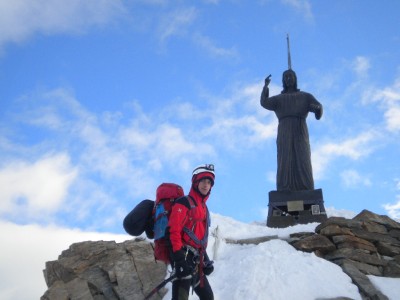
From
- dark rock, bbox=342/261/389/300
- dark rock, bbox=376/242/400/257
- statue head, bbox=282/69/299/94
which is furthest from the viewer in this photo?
statue head, bbox=282/69/299/94

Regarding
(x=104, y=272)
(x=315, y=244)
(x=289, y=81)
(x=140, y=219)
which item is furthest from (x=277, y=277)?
(x=289, y=81)

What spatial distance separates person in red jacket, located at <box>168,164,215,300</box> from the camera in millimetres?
5449

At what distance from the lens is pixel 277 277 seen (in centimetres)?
844

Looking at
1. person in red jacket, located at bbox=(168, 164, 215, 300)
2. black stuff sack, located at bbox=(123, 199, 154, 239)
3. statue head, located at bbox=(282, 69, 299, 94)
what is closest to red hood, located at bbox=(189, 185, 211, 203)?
person in red jacket, located at bbox=(168, 164, 215, 300)

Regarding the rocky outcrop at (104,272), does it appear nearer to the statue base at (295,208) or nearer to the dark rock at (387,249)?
the statue base at (295,208)

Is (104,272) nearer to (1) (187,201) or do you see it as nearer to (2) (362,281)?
(1) (187,201)

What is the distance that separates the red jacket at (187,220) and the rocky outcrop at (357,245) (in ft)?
14.8

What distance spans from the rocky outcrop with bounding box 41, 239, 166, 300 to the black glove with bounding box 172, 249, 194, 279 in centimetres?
386

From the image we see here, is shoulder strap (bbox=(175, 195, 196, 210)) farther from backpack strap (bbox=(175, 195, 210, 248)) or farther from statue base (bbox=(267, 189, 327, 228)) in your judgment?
statue base (bbox=(267, 189, 327, 228))

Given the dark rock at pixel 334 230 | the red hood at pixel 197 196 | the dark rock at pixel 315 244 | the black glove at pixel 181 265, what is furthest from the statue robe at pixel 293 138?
the black glove at pixel 181 265

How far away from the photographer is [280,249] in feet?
32.0

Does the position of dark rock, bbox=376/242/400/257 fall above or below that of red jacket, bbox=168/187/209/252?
above

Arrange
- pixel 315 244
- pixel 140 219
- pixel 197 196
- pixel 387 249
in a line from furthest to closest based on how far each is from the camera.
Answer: pixel 387 249 < pixel 315 244 < pixel 197 196 < pixel 140 219

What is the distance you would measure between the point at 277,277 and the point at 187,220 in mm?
3530
